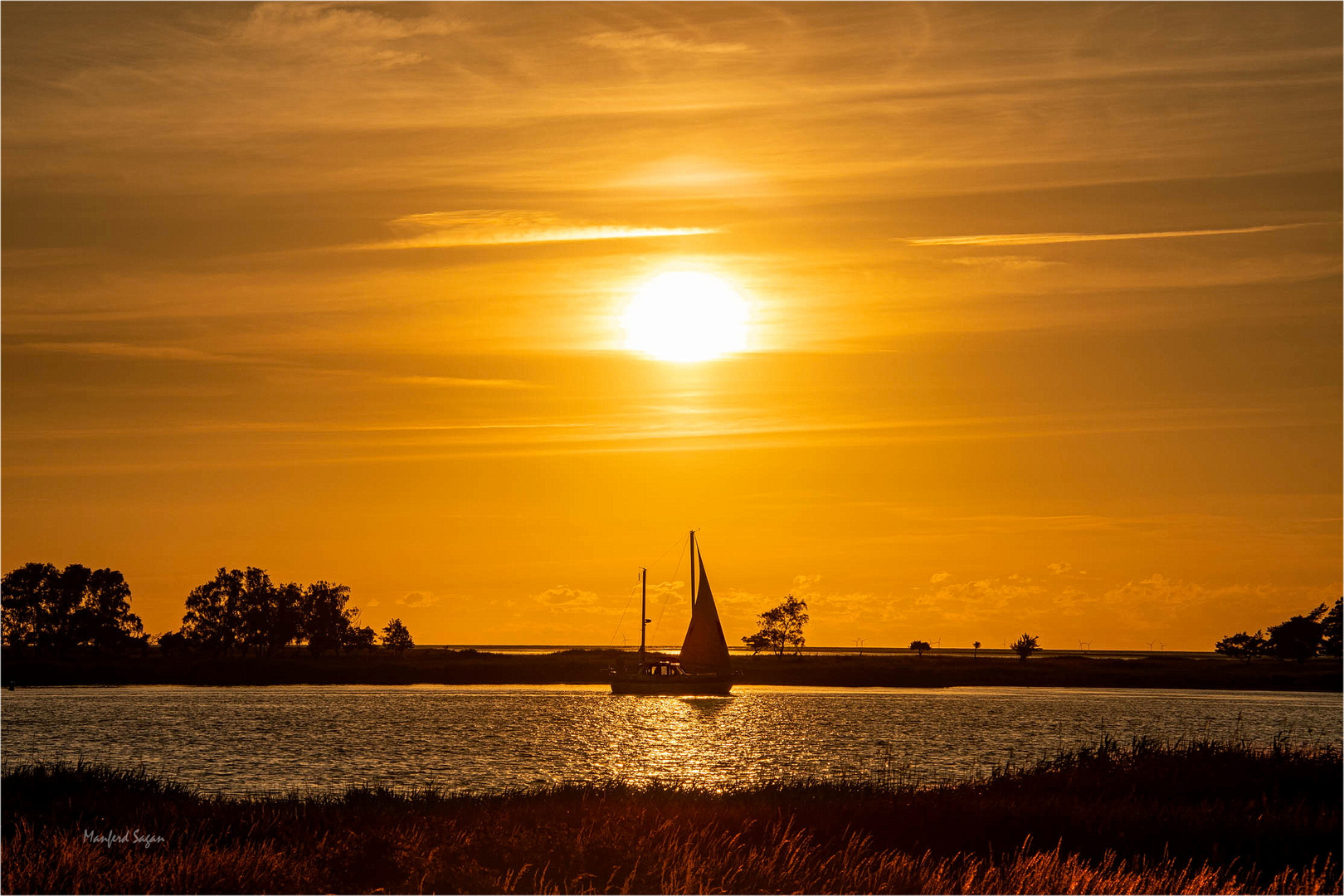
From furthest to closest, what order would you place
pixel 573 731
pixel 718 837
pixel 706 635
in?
pixel 706 635
pixel 573 731
pixel 718 837

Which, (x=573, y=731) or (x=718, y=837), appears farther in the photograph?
(x=573, y=731)

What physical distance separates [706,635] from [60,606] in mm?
111746

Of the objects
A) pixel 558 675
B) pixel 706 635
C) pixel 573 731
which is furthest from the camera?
pixel 558 675

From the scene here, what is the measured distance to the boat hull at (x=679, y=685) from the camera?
126625mm

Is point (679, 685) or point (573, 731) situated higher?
point (679, 685)

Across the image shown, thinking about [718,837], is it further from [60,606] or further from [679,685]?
[60,606]

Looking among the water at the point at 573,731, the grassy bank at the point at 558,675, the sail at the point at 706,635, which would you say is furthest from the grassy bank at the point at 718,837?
the grassy bank at the point at 558,675

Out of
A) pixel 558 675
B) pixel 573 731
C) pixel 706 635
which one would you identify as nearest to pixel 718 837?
pixel 573 731

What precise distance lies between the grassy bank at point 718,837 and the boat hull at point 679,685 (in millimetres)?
87297

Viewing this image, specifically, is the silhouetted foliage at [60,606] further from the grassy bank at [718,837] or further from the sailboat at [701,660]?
the grassy bank at [718,837]

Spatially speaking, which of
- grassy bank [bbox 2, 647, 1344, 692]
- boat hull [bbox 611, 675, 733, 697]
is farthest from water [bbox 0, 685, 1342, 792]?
grassy bank [bbox 2, 647, 1344, 692]

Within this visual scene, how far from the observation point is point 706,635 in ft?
414

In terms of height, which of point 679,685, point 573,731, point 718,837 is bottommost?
point 573,731

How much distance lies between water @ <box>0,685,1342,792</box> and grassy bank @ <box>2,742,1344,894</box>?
531 inches
